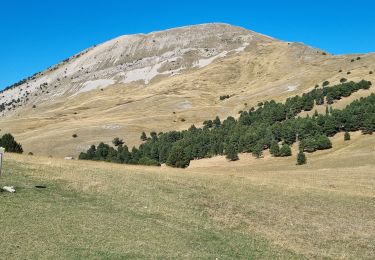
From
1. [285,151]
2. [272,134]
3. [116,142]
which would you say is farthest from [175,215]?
[116,142]

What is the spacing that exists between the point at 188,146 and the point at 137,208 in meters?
103

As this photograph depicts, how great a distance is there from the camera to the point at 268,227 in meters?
31.6

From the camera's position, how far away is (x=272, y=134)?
123 meters

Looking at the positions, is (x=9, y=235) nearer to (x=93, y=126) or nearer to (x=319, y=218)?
(x=319, y=218)

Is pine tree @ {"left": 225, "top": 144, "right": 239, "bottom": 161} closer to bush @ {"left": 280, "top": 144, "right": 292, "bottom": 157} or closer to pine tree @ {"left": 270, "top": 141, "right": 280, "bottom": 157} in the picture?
pine tree @ {"left": 270, "top": 141, "right": 280, "bottom": 157}

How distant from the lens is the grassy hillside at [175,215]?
23295mm

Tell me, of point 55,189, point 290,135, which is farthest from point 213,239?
point 290,135

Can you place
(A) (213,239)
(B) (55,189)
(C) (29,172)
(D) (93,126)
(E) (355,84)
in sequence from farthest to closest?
(D) (93,126) → (E) (355,84) → (C) (29,172) → (B) (55,189) → (A) (213,239)

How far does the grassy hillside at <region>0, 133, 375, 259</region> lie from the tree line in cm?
4395

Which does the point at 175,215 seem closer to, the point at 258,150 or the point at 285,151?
the point at 285,151

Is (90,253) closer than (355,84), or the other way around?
(90,253)

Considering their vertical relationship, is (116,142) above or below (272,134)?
below

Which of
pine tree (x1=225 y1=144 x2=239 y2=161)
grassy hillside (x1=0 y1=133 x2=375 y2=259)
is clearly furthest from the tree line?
grassy hillside (x1=0 y1=133 x2=375 y2=259)

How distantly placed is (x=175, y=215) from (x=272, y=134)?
94670 millimetres
